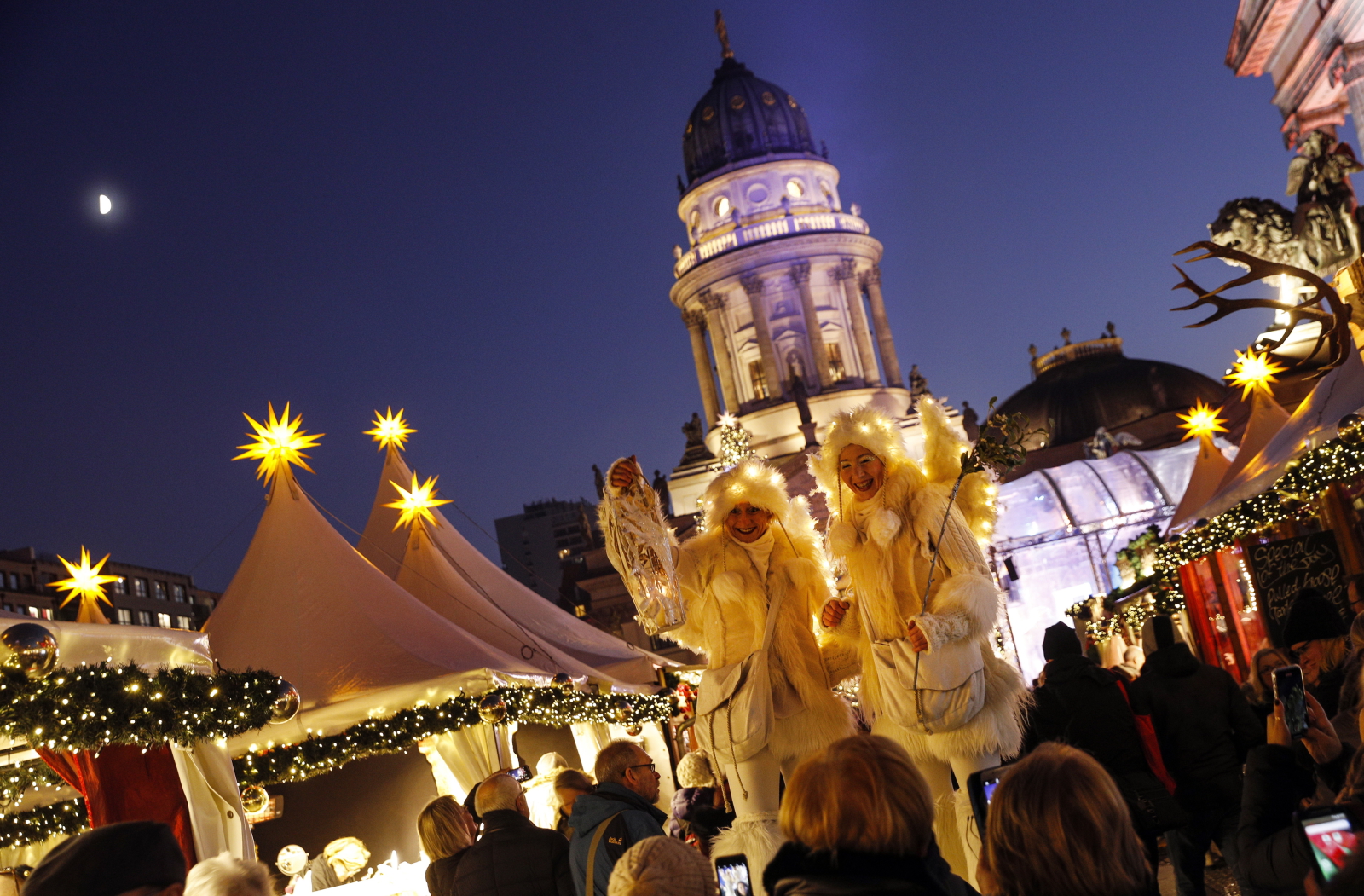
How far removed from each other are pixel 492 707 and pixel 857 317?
1882 inches

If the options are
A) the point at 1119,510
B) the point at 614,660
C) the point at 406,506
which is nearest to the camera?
the point at 406,506

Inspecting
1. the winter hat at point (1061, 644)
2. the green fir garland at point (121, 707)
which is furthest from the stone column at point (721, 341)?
the winter hat at point (1061, 644)

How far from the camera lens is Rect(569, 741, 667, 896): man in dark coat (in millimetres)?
4574

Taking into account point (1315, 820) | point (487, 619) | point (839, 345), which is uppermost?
point (839, 345)

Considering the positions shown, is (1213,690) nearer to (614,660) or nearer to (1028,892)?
(1028,892)

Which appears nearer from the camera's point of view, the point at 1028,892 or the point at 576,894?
the point at 1028,892

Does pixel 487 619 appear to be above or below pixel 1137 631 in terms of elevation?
above

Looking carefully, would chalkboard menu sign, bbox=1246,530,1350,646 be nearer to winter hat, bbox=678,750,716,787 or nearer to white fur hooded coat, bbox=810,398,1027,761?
white fur hooded coat, bbox=810,398,1027,761

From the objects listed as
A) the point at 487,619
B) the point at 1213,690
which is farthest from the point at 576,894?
the point at 487,619

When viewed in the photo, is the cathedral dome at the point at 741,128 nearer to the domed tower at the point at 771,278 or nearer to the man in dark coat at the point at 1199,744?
the domed tower at the point at 771,278

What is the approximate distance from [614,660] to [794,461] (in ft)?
96.1

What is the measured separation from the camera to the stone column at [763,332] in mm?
55531

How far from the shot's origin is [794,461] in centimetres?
4656

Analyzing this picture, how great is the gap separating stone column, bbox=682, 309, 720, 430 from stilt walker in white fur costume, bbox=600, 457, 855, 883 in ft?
168
